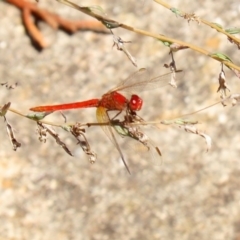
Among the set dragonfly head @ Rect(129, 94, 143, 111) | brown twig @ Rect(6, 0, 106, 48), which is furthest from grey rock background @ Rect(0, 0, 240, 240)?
dragonfly head @ Rect(129, 94, 143, 111)

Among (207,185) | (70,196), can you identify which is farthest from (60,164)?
(207,185)

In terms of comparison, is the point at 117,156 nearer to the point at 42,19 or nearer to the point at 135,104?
the point at 42,19

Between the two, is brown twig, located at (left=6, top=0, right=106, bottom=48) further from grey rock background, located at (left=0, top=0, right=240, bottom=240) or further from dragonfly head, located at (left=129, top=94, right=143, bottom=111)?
dragonfly head, located at (left=129, top=94, right=143, bottom=111)

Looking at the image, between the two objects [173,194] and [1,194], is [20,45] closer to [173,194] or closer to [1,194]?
[1,194]

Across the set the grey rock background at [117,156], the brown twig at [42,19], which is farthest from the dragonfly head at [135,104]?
the brown twig at [42,19]

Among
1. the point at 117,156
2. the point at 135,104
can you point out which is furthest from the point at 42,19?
→ the point at 135,104

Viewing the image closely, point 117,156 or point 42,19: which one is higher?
point 42,19

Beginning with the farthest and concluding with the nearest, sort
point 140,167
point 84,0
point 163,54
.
Result: point 84,0 < point 163,54 < point 140,167

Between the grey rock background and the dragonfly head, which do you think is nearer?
the dragonfly head
